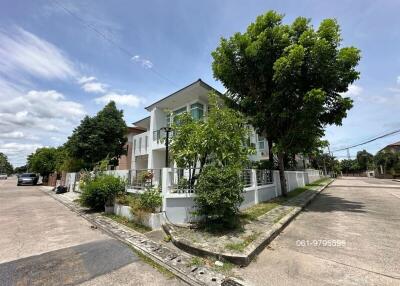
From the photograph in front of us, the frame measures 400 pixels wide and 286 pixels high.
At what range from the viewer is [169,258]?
4605mm

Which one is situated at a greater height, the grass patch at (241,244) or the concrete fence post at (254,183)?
the concrete fence post at (254,183)

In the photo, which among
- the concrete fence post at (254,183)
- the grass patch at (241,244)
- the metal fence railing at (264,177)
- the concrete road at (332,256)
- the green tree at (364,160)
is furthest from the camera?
the green tree at (364,160)

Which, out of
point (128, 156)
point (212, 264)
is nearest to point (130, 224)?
point (212, 264)

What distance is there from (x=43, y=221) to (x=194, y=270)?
732 cm

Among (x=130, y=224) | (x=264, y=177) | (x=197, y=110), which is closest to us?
(x=130, y=224)

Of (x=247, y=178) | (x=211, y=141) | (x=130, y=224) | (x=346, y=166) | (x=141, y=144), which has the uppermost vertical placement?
(x=141, y=144)

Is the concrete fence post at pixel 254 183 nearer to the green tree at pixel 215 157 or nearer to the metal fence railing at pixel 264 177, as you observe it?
the metal fence railing at pixel 264 177

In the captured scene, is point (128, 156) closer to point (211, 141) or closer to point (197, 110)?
point (197, 110)

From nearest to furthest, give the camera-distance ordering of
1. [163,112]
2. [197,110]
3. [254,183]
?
1. [254,183]
2. [197,110]
3. [163,112]

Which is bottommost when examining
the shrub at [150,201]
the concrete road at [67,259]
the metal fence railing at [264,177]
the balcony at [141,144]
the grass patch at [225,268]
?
the grass patch at [225,268]

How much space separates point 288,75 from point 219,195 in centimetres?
717

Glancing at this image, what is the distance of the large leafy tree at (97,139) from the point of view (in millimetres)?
19203

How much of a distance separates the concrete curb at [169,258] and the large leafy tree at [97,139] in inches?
545

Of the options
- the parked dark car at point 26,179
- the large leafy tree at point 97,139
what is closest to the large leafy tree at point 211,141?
the large leafy tree at point 97,139
